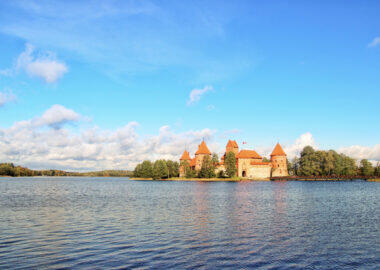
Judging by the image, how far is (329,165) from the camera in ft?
356

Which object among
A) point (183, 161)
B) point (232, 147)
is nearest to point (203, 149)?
point (183, 161)

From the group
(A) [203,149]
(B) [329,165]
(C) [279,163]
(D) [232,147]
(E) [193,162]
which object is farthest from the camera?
(E) [193,162]

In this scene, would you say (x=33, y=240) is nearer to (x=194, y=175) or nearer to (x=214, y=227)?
(x=214, y=227)

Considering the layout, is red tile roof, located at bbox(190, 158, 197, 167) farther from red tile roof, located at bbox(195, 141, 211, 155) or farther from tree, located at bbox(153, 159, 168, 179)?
tree, located at bbox(153, 159, 168, 179)

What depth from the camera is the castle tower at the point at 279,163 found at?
116 m

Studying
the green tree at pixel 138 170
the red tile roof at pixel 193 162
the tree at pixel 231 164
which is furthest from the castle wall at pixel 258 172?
the green tree at pixel 138 170

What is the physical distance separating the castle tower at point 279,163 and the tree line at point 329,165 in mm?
5555

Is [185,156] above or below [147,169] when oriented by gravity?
above

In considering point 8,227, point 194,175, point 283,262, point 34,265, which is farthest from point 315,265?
point 194,175

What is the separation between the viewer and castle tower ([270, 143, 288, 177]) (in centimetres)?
11631

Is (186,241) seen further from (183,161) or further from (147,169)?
(147,169)

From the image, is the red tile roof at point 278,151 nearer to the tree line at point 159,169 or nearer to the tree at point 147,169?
the tree line at point 159,169

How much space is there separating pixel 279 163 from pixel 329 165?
17.6 metres

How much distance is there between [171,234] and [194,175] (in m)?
93.9
